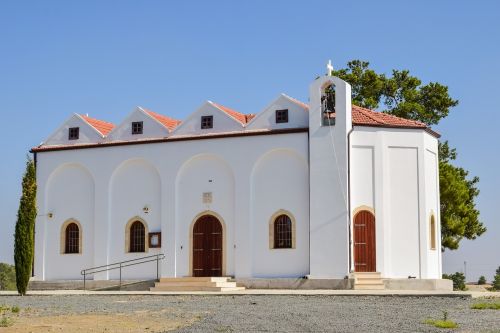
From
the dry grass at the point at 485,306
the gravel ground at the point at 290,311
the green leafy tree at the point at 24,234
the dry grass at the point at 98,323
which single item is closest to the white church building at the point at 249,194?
the green leafy tree at the point at 24,234

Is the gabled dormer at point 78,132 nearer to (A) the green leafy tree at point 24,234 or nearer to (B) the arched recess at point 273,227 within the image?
(A) the green leafy tree at point 24,234

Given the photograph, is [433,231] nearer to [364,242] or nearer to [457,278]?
[364,242]

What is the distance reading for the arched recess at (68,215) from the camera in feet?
110

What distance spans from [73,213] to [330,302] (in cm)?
1583

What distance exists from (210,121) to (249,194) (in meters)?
3.74

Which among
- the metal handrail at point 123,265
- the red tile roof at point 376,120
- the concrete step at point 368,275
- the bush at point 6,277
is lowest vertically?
the bush at point 6,277

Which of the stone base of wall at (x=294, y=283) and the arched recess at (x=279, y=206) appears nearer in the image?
the stone base of wall at (x=294, y=283)

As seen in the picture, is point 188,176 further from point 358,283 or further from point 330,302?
point 330,302

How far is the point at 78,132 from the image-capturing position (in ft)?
114

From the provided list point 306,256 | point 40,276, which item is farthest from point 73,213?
point 306,256

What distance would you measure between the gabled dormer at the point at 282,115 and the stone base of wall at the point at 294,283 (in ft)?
20.2

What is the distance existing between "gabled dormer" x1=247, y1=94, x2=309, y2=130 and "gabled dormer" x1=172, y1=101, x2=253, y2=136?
832 mm

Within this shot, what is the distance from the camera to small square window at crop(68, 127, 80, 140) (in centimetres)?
3476

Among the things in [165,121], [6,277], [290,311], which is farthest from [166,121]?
[6,277]
